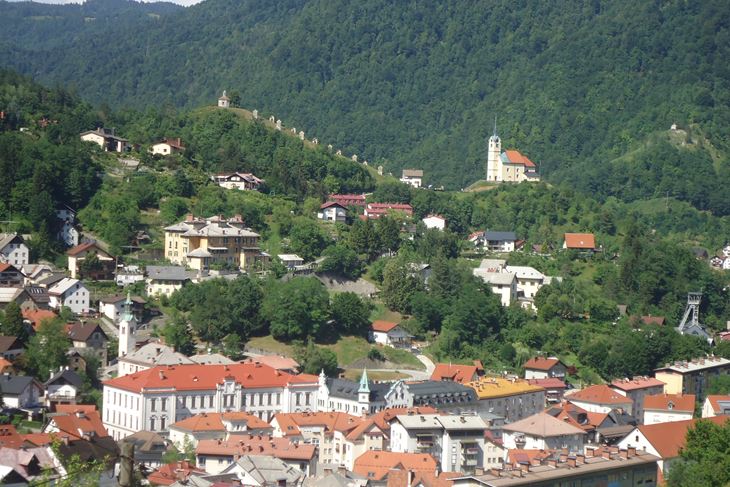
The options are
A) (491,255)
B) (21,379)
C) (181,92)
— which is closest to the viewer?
(21,379)

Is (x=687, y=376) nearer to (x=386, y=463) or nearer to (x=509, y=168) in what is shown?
(x=386, y=463)

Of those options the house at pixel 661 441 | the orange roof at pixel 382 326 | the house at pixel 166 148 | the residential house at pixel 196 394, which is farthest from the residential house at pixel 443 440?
the house at pixel 166 148

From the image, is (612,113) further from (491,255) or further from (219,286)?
(219,286)

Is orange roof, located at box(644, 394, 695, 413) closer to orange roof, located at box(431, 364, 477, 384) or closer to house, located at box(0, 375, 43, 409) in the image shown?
→ orange roof, located at box(431, 364, 477, 384)

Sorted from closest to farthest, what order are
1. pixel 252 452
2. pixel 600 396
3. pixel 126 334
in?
pixel 252 452, pixel 126 334, pixel 600 396

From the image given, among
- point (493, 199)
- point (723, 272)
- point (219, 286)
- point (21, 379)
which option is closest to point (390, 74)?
point (493, 199)

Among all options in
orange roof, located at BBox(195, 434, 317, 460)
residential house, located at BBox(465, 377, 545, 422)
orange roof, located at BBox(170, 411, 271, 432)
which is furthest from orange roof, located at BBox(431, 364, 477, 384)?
orange roof, located at BBox(195, 434, 317, 460)

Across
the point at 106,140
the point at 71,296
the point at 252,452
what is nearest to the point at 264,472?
the point at 252,452
